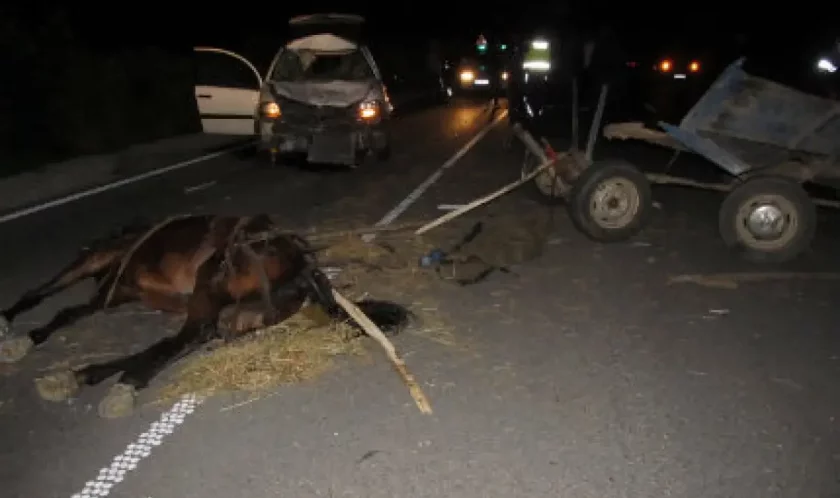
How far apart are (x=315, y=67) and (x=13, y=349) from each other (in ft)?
33.8

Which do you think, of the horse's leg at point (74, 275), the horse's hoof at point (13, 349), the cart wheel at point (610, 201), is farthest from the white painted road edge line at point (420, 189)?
the horse's hoof at point (13, 349)

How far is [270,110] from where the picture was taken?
13.4m

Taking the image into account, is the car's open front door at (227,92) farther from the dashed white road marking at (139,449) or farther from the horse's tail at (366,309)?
the dashed white road marking at (139,449)

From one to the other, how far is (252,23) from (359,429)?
36.5m

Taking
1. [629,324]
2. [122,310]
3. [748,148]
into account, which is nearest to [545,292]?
[629,324]

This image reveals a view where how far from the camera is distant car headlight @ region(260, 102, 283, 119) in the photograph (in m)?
13.4

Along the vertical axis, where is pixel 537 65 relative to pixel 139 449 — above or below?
above

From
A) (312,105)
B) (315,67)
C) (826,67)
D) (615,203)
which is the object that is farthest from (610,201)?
(315,67)

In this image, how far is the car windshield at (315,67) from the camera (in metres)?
14.2

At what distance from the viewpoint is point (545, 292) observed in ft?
22.4

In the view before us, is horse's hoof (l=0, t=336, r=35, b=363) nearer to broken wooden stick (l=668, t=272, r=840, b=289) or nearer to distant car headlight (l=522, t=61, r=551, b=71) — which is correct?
broken wooden stick (l=668, t=272, r=840, b=289)

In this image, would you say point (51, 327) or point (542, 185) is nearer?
point (51, 327)

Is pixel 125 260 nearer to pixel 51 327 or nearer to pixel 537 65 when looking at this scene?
pixel 51 327

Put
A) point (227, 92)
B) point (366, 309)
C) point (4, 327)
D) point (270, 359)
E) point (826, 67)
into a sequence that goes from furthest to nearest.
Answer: point (227, 92)
point (826, 67)
point (366, 309)
point (4, 327)
point (270, 359)
